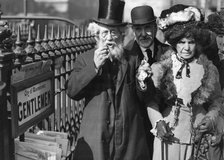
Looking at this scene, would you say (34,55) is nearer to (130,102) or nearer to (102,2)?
(102,2)

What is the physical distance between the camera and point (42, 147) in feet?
9.28

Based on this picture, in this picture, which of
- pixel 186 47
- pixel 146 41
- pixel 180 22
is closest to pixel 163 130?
pixel 186 47

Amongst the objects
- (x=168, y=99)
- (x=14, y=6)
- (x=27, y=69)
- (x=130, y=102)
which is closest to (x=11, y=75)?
(x=27, y=69)

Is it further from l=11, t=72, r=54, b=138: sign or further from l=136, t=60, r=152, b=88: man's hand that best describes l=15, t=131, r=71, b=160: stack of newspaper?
l=136, t=60, r=152, b=88: man's hand

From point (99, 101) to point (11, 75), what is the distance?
0.92 m

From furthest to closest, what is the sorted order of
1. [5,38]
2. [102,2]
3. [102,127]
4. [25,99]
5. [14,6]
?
1. [14,6]
2. [102,2]
3. [102,127]
4. [25,99]
5. [5,38]

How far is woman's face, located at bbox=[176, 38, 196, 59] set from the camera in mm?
3255

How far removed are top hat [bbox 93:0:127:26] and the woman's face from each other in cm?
53

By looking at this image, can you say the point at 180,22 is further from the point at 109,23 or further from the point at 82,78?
the point at 82,78

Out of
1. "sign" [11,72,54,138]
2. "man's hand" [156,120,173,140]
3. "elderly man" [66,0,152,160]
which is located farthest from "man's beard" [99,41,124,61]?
"man's hand" [156,120,173,140]

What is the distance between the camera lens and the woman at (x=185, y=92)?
10.7ft

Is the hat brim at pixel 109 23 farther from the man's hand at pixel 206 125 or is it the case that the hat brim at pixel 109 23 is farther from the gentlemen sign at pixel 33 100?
the man's hand at pixel 206 125

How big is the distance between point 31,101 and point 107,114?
0.69 metres

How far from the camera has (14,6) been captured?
25.3 meters
